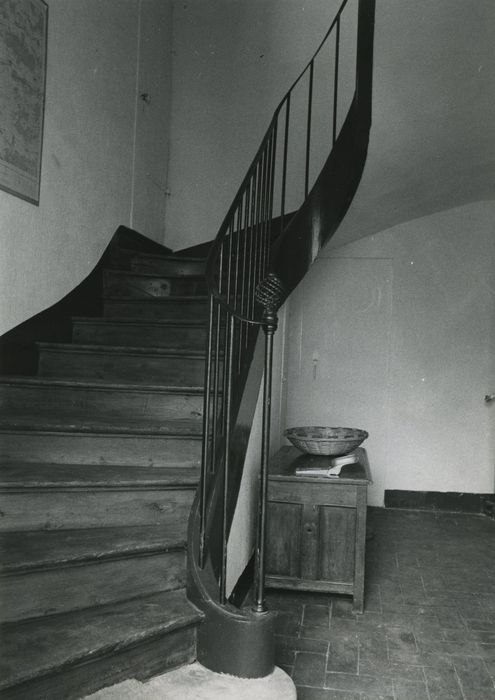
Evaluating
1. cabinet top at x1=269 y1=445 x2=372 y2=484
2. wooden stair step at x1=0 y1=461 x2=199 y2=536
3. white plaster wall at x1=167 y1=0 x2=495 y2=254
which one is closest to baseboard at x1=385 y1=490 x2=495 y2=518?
cabinet top at x1=269 y1=445 x2=372 y2=484

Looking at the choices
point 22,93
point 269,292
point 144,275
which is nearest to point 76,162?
point 22,93

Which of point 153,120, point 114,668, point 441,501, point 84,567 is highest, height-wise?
point 153,120

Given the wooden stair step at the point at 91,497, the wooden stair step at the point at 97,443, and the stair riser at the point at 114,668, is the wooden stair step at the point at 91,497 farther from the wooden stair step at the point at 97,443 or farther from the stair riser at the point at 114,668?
the stair riser at the point at 114,668

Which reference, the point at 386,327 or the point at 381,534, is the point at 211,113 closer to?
the point at 386,327

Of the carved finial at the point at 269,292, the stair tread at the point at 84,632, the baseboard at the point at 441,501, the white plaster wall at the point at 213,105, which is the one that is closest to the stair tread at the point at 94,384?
the carved finial at the point at 269,292

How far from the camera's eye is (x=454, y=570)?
3740 millimetres

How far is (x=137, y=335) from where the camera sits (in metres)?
3.46

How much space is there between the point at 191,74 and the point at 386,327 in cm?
277

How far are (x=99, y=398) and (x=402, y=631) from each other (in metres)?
1.77

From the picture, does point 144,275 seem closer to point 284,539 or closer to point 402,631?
point 284,539

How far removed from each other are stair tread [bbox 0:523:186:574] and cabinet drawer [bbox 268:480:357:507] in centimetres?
96

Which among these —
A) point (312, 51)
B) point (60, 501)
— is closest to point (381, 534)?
point (60, 501)

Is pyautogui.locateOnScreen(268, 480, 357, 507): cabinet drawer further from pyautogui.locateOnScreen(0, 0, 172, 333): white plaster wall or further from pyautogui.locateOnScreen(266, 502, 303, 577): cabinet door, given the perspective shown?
pyautogui.locateOnScreen(0, 0, 172, 333): white plaster wall

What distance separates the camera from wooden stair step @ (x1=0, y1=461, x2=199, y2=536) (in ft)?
7.38
